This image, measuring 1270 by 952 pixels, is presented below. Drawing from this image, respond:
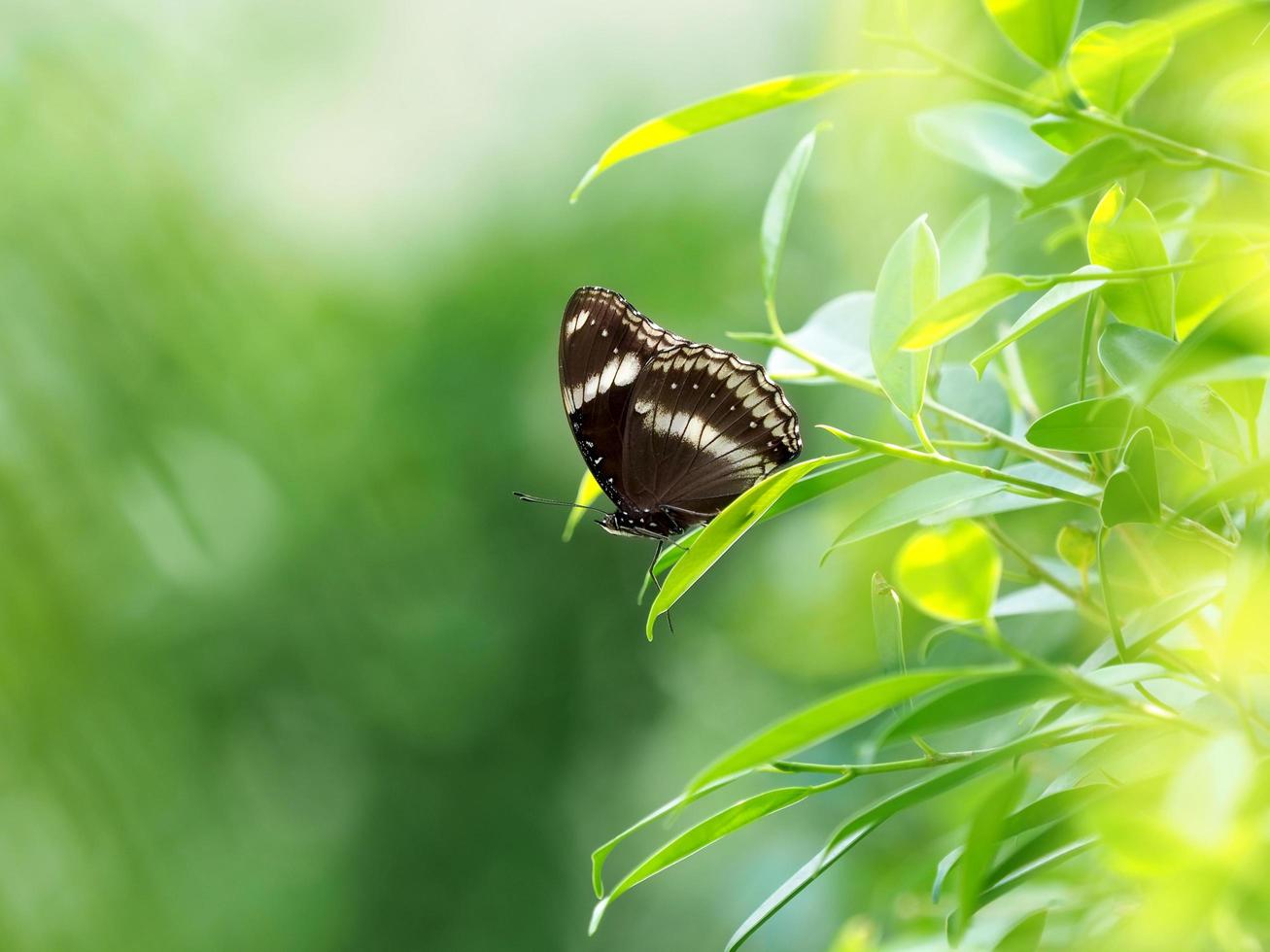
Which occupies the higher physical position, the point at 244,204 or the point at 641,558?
the point at 244,204

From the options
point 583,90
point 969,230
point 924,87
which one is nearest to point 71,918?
point 583,90

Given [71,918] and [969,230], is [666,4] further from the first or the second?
[71,918]

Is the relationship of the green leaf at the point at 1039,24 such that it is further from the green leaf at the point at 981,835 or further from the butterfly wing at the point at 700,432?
the butterfly wing at the point at 700,432

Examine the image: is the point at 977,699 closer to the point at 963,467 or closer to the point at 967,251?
the point at 963,467

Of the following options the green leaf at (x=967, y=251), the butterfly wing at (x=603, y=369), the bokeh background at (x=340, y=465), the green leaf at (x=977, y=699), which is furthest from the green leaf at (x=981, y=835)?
the bokeh background at (x=340, y=465)

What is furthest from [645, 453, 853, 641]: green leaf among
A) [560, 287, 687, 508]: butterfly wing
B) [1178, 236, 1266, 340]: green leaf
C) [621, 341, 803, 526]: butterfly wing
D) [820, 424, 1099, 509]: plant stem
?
[560, 287, 687, 508]: butterfly wing
